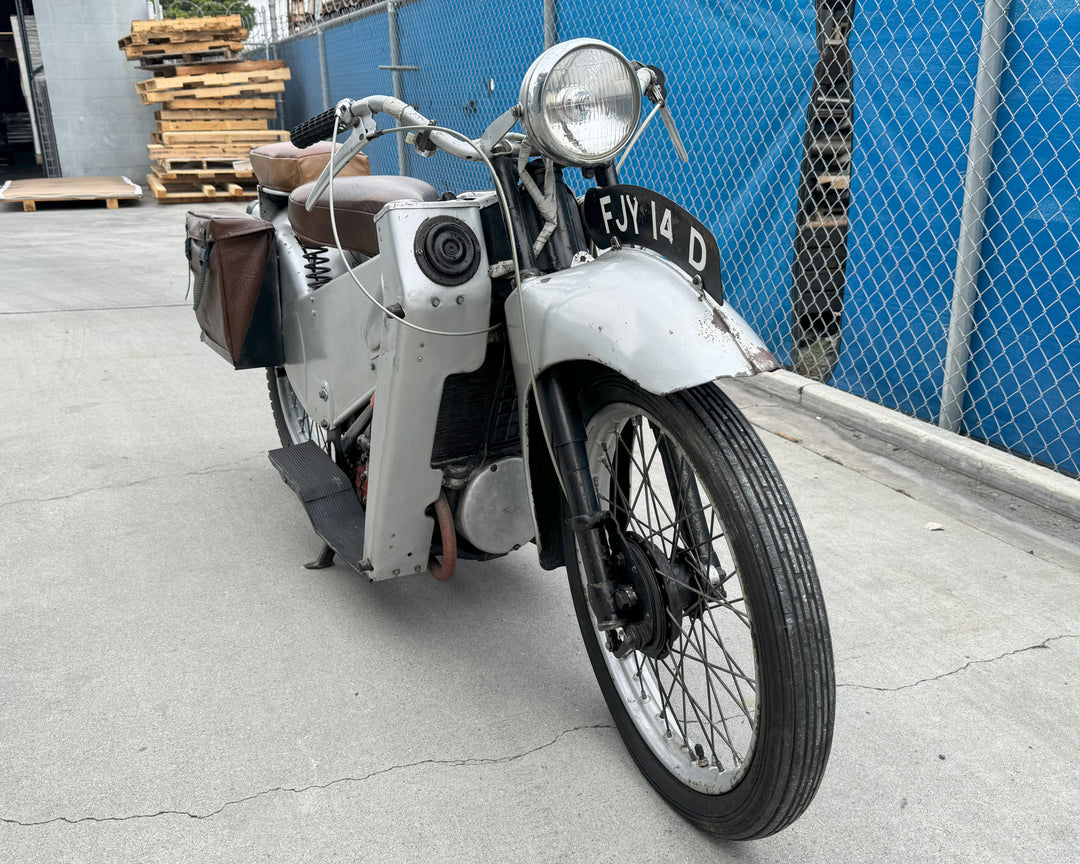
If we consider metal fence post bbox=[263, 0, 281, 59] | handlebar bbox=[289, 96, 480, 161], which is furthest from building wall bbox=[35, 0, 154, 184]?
handlebar bbox=[289, 96, 480, 161]

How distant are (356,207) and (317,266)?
52cm

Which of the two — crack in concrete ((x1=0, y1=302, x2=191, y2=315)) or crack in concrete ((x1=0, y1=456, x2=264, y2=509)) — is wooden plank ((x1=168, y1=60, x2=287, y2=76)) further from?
crack in concrete ((x1=0, y1=456, x2=264, y2=509))

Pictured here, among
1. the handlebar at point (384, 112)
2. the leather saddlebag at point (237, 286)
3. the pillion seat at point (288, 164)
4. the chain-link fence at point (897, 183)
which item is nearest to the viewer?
the handlebar at point (384, 112)

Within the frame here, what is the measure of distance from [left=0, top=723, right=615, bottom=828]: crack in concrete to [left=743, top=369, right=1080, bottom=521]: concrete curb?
6.38ft

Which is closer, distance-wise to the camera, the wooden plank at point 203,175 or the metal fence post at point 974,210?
the metal fence post at point 974,210

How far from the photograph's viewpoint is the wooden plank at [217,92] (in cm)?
1230

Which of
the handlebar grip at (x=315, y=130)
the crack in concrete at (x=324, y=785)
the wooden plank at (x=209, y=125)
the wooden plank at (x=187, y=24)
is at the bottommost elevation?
the wooden plank at (x=209, y=125)

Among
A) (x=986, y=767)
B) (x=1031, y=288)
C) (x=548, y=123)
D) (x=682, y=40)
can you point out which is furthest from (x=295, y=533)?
(x=682, y=40)

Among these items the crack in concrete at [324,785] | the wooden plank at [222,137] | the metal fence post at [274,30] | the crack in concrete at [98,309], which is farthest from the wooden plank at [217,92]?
the crack in concrete at [324,785]

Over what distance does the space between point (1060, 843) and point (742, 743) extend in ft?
2.09

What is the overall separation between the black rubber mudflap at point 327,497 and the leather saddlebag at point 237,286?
35cm

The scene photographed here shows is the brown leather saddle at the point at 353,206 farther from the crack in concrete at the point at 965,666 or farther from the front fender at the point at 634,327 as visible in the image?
the crack in concrete at the point at 965,666

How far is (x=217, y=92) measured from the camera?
12.5 metres

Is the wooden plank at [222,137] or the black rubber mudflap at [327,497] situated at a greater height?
the black rubber mudflap at [327,497]
